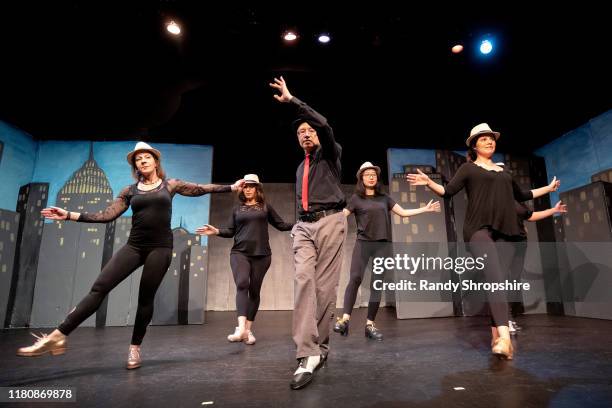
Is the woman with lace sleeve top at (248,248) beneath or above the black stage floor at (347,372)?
above

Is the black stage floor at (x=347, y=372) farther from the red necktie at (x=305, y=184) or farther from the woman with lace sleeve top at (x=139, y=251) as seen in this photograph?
the red necktie at (x=305, y=184)

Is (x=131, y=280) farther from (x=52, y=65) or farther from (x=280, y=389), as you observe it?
(x=280, y=389)

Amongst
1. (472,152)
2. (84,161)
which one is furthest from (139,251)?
(84,161)

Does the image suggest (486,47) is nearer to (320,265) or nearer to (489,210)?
(489,210)

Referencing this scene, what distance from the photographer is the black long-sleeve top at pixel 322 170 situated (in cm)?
236

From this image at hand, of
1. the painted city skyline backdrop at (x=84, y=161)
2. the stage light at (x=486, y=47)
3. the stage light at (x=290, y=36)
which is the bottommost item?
the painted city skyline backdrop at (x=84, y=161)

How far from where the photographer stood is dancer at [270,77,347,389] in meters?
2.16

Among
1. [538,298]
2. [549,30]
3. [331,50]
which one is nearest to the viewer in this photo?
[549,30]

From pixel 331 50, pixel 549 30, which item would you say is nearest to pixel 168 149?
pixel 331 50

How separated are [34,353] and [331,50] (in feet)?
15.0

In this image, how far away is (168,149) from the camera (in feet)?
20.6

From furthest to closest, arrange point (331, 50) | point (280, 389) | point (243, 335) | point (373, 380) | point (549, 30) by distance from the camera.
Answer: point (331, 50) < point (549, 30) < point (243, 335) < point (373, 380) < point (280, 389)

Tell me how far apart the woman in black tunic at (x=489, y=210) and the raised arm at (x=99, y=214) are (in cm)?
239

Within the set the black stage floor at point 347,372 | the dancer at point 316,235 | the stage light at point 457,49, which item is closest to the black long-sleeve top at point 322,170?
the dancer at point 316,235
